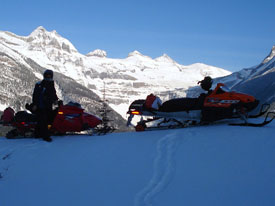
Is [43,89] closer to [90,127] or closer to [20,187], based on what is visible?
[90,127]

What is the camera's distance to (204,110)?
961 centimetres

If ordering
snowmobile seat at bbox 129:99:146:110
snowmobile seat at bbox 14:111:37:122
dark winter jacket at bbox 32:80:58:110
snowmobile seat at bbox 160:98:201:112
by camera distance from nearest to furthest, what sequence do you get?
dark winter jacket at bbox 32:80:58:110
snowmobile seat at bbox 14:111:37:122
snowmobile seat at bbox 160:98:201:112
snowmobile seat at bbox 129:99:146:110

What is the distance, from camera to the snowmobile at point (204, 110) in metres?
9.16

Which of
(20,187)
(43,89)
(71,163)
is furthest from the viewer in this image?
(43,89)

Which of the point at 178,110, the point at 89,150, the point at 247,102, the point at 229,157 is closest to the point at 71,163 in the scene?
the point at 89,150

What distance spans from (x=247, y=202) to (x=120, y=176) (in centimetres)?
215

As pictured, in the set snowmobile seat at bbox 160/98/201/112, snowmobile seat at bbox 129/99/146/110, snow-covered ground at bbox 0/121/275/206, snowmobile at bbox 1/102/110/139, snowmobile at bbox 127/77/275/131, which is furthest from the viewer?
snowmobile seat at bbox 129/99/146/110

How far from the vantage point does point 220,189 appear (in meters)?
4.28

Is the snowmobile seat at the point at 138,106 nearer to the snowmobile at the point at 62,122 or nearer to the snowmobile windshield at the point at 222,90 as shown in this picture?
the snowmobile at the point at 62,122

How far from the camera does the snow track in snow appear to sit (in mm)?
4273

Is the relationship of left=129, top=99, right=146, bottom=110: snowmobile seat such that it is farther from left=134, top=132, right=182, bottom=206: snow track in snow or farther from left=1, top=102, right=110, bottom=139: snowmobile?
left=134, top=132, right=182, bottom=206: snow track in snow

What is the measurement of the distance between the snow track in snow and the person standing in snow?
354 cm

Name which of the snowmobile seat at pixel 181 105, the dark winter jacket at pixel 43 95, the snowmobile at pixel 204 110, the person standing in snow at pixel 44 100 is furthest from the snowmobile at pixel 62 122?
the snowmobile seat at pixel 181 105

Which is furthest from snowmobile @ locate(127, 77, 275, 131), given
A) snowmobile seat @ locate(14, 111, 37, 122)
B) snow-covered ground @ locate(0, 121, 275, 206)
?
snowmobile seat @ locate(14, 111, 37, 122)
